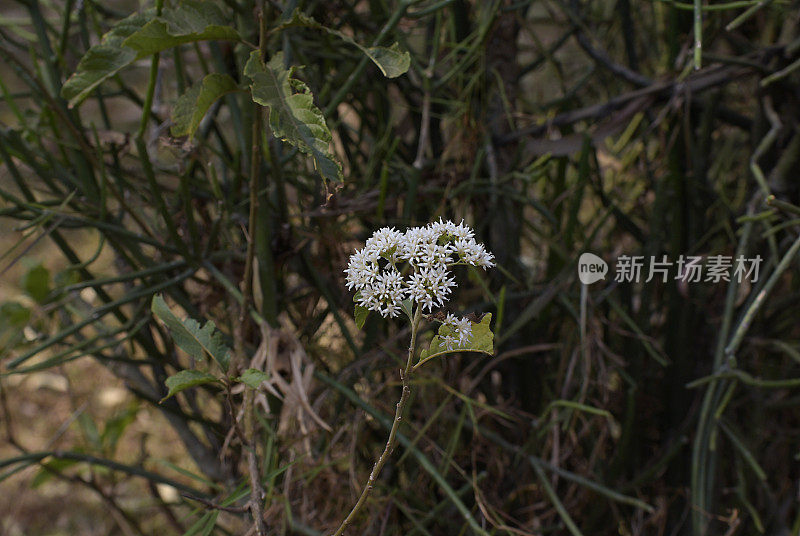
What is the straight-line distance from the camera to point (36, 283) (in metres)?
0.77

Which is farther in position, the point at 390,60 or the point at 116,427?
the point at 116,427

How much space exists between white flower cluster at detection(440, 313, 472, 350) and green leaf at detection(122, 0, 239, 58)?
8.5 inches

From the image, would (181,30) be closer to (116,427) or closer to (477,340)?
(477,340)

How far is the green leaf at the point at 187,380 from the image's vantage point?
1.18 ft

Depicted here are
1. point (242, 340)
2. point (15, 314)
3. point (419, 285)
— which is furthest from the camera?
point (15, 314)

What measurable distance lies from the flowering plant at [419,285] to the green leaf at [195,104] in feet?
0.44

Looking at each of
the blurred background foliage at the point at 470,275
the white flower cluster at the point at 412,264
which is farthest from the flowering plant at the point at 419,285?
the blurred background foliage at the point at 470,275

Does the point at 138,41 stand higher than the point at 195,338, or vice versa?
the point at 138,41

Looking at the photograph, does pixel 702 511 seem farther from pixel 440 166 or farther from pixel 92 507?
pixel 92 507

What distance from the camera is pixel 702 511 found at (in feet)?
2.02

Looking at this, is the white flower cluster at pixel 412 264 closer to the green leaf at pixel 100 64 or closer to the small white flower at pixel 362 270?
the small white flower at pixel 362 270

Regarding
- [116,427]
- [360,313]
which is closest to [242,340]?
[360,313]

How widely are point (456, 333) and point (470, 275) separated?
12.1 inches

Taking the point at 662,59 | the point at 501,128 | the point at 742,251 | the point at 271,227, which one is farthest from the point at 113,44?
the point at 662,59
